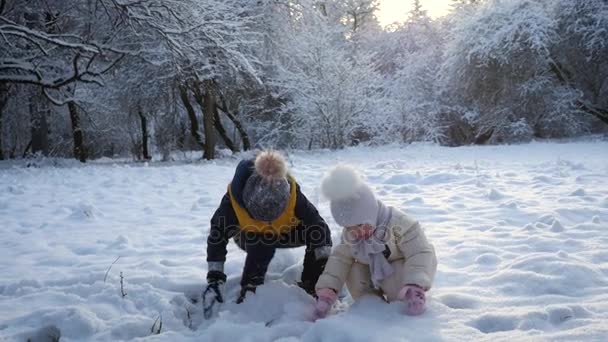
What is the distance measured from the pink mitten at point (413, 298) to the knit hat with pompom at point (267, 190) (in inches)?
29.4

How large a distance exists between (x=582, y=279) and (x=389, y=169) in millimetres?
5702

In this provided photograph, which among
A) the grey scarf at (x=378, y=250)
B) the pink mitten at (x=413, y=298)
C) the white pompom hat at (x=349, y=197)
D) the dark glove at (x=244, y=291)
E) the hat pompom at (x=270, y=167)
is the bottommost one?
the dark glove at (x=244, y=291)

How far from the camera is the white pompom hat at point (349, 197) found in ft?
8.00

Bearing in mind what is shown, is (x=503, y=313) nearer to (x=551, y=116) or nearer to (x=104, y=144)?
(x=551, y=116)

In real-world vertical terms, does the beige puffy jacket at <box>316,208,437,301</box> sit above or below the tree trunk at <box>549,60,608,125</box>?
below

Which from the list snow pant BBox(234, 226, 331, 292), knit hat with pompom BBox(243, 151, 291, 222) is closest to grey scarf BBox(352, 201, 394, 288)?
snow pant BBox(234, 226, 331, 292)

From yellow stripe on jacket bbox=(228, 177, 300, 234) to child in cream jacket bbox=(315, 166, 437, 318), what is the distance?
30cm

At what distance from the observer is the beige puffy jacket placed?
7.95 feet

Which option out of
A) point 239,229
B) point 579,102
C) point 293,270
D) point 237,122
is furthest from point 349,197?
point 579,102

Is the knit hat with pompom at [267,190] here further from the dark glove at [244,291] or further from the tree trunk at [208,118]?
the tree trunk at [208,118]

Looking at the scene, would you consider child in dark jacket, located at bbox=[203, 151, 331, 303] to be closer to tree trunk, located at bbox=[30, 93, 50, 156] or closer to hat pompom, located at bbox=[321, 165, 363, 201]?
hat pompom, located at bbox=[321, 165, 363, 201]

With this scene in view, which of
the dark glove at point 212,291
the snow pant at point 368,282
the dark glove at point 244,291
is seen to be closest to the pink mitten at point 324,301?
the snow pant at point 368,282

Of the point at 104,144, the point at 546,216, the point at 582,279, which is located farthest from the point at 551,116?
the point at 104,144

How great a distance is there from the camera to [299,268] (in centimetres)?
310
